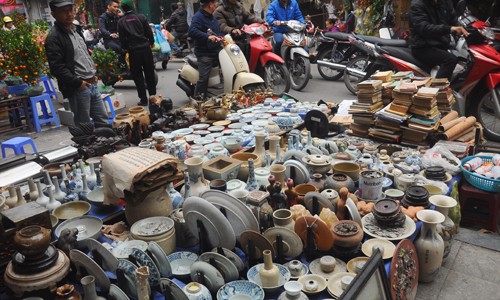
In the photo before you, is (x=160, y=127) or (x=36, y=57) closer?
(x=160, y=127)

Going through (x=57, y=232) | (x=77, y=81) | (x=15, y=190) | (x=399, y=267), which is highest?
(x=77, y=81)

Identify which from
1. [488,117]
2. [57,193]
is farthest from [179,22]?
[57,193]

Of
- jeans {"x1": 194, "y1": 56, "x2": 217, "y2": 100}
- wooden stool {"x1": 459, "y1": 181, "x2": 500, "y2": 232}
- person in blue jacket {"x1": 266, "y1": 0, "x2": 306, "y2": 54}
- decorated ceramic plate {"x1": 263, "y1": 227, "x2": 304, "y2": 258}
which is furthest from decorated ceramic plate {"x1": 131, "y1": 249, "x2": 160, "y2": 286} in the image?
person in blue jacket {"x1": 266, "y1": 0, "x2": 306, "y2": 54}

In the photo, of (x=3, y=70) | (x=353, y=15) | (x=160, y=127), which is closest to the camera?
(x=160, y=127)

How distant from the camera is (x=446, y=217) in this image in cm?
275

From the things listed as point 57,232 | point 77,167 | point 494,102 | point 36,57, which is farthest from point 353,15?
point 57,232

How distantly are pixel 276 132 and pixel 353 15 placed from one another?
8.26 m

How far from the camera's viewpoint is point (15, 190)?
104 inches

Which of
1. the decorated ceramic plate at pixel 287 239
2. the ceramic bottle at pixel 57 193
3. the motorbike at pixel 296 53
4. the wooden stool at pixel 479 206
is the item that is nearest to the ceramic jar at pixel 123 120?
the ceramic bottle at pixel 57 193

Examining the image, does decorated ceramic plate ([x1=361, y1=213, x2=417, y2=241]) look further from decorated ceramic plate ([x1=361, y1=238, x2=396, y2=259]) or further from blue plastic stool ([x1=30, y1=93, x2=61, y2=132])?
blue plastic stool ([x1=30, y1=93, x2=61, y2=132])

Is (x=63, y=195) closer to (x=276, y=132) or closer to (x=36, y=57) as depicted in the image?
(x=276, y=132)

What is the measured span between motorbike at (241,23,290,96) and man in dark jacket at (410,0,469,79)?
7.32 ft

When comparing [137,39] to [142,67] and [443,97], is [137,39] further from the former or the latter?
[443,97]

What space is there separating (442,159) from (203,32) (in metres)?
3.89
